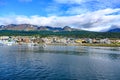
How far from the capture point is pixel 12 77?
40.8 meters

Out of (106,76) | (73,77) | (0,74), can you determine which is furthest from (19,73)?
(106,76)

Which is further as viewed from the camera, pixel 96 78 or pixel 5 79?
pixel 96 78

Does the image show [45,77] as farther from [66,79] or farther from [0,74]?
[0,74]

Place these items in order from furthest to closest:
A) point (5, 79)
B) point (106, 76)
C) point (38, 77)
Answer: point (106, 76) < point (38, 77) < point (5, 79)

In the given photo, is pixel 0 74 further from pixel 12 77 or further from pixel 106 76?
pixel 106 76

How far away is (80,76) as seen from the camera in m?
43.7

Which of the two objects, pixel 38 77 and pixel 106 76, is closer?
pixel 38 77

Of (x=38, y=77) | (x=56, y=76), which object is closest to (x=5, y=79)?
(x=38, y=77)

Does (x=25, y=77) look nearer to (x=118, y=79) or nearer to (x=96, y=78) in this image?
(x=96, y=78)

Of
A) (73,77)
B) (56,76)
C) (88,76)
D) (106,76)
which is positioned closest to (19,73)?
(56,76)

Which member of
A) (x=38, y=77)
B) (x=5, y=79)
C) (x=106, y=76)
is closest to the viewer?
(x=5, y=79)

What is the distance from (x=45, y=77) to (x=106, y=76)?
12.2 metres

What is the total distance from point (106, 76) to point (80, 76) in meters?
5.34

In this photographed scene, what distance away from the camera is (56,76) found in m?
43.1
